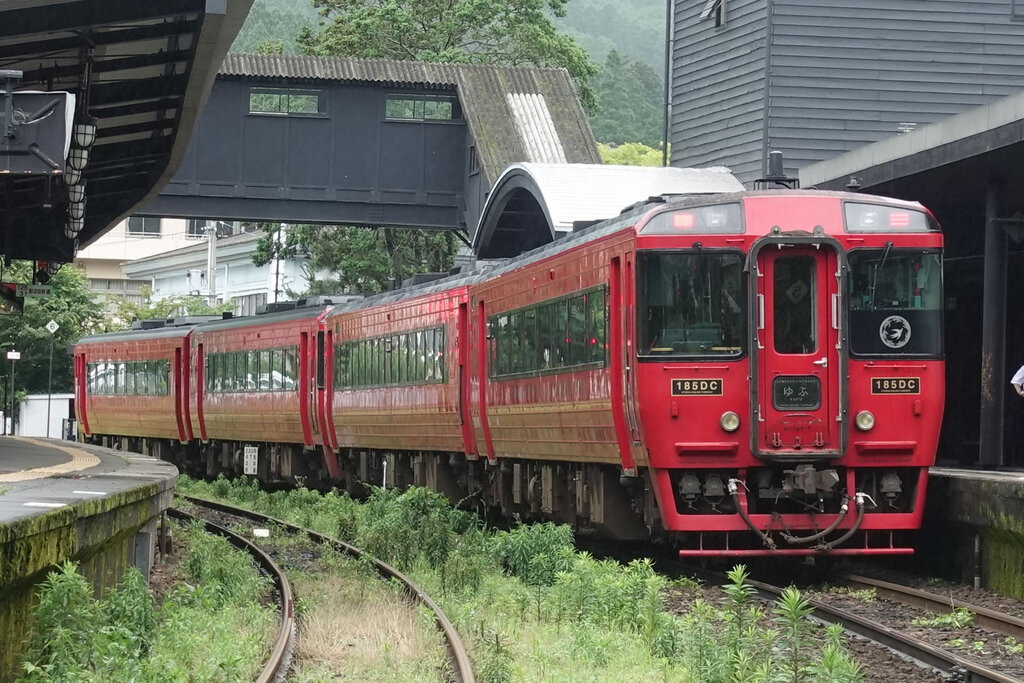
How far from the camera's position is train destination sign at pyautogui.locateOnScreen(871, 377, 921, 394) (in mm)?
12453

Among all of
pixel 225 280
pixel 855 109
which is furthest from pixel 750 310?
pixel 225 280

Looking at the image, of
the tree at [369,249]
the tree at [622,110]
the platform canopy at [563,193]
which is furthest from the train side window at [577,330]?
the tree at [622,110]

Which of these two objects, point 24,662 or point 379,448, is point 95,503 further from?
point 379,448

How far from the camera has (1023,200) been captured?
18828mm

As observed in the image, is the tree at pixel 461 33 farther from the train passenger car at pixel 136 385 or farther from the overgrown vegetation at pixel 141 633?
the overgrown vegetation at pixel 141 633

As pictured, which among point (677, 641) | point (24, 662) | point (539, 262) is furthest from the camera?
point (539, 262)

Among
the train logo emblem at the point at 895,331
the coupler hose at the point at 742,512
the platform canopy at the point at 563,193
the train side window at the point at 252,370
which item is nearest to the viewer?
the coupler hose at the point at 742,512

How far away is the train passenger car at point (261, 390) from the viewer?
26141 mm

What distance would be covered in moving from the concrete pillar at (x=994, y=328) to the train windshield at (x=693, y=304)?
193 inches

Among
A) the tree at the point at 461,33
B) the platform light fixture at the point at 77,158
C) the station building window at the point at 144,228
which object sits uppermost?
the tree at the point at 461,33

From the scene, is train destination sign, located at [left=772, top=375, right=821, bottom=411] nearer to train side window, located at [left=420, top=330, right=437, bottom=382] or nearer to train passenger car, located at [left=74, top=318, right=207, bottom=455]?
train side window, located at [left=420, top=330, right=437, bottom=382]

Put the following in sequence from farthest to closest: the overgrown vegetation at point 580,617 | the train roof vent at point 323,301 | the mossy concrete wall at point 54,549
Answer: the train roof vent at point 323,301 → the overgrown vegetation at point 580,617 → the mossy concrete wall at point 54,549

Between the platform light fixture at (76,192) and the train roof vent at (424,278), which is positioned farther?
the train roof vent at (424,278)

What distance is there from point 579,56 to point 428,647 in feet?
117
